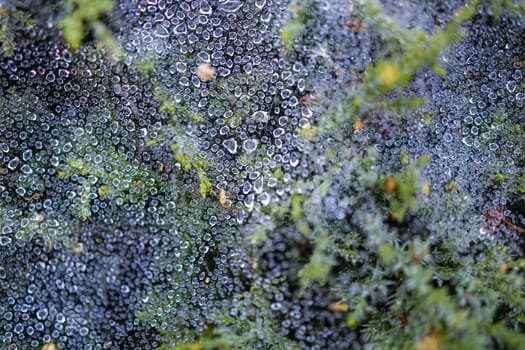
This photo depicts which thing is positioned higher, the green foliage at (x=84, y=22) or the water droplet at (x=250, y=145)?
the green foliage at (x=84, y=22)

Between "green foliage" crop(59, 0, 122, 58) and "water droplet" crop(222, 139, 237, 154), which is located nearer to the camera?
"green foliage" crop(59, 0, 122, 58)

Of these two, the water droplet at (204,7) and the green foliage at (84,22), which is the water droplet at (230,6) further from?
the green foliage at (84,22)

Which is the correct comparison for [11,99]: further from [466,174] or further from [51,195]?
[466,174]

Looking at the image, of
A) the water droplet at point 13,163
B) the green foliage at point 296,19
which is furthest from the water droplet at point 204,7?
the water droplet at point 13,163

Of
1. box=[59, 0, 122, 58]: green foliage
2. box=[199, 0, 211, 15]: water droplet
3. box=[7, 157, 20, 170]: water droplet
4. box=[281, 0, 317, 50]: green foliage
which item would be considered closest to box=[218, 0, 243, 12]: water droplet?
box=[199, 0, 211, 15]: water droplet

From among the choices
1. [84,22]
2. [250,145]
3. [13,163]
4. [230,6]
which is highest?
[230,6]

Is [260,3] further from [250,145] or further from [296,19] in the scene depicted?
[250,145]

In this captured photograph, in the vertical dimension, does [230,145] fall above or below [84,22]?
below

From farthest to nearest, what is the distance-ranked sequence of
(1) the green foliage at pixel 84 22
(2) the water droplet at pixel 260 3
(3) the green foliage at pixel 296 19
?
(2) the water droplet at pixel 260 3, (3) the green foliage at pixel 296 19, (1) the green foliage at pixel 84 22

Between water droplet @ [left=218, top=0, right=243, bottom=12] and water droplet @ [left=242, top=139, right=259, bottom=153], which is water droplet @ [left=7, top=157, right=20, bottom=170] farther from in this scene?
water droplet @ [left=218, top=0, right=243, bottom=12]

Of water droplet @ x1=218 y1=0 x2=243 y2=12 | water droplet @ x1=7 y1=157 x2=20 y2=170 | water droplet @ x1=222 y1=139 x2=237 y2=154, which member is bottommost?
water droplet @ x1=222 y1=139 x2=237 y2=154

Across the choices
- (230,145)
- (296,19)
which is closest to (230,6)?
(296,19)

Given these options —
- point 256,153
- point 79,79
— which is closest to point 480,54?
point 256,153
